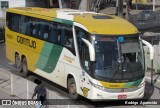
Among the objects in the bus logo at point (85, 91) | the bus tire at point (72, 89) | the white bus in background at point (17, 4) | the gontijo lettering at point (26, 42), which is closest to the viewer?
the bus logo at point (85, 91)

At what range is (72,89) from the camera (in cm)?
1633

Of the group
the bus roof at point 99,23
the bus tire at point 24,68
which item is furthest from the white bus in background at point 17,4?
the bus roof at point 99,23

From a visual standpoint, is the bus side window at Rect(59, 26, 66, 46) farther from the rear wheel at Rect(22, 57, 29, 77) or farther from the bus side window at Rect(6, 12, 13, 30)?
the bus side window at Rect(6, 12, 13, 30)

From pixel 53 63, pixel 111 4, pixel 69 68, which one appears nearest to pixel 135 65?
pixel 69 68

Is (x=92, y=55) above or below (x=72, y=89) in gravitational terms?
above

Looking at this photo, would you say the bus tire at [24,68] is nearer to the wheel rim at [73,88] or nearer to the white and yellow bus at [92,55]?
the white and yellow bus at [92,55]

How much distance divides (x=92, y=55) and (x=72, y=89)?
239 centimetres

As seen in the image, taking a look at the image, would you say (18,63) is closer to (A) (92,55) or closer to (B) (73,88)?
(B) (73,88)

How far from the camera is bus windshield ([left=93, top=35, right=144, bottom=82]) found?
14.8 meters

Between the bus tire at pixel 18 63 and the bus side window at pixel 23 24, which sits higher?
the bus side window at pixel 23 24

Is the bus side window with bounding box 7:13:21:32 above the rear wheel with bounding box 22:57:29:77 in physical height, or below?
above

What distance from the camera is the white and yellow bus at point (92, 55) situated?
1477cm

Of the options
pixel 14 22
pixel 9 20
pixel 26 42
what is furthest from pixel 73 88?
pixel 9 20

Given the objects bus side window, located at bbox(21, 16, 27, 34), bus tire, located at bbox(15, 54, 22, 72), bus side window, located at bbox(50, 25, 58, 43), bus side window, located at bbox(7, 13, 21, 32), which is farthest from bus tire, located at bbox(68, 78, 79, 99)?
bus side window, located at bbox(7, 13, 21, 32)
